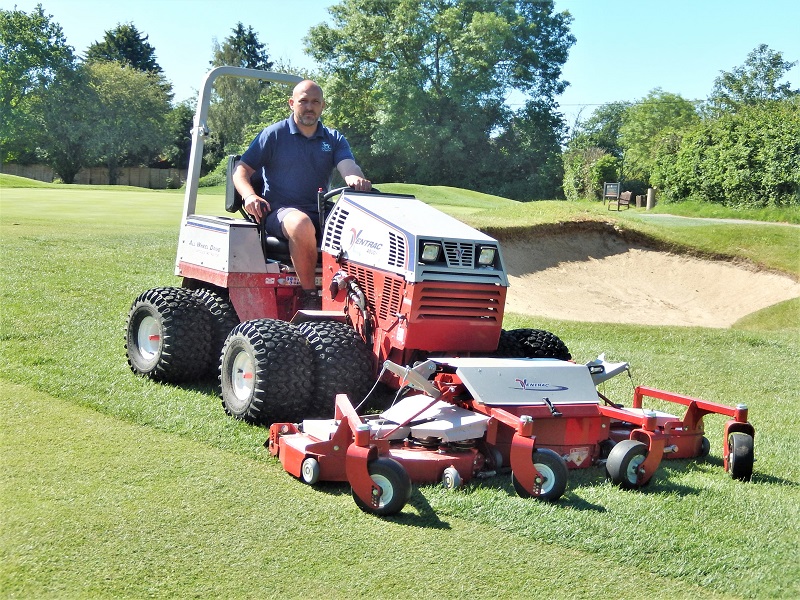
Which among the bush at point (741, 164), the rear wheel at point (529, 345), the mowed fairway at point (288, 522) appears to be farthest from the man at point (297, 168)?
the bush at point (741, 164)

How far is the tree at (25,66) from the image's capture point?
3969 cm

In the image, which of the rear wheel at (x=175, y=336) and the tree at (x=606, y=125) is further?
the tree at (x=606, y=125)

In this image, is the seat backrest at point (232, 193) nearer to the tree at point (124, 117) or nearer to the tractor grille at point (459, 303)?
the tractor grille at point (459, 303)

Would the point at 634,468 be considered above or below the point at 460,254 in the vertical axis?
below

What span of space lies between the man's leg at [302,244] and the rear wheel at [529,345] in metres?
1.38

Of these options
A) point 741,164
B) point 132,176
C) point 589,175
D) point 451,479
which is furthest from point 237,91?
point 451,479

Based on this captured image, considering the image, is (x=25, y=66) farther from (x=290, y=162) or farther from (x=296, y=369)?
(x=296, y=369)

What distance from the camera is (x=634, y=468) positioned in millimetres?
4703

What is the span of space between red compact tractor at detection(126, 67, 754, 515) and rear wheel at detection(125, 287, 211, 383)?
0.01 meters

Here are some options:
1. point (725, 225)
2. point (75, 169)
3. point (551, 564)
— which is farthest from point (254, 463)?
point (75, 169)

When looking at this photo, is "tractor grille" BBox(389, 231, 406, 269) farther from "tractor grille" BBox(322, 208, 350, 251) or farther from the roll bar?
the roll bar

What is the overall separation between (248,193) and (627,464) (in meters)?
3.20

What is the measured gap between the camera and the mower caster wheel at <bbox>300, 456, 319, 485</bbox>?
14.8 feet

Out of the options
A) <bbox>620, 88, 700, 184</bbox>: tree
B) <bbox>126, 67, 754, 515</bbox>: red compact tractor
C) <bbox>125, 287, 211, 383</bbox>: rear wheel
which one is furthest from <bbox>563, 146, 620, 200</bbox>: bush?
<bbox>125, 287, 211, 383</bbox>: rear wheel
